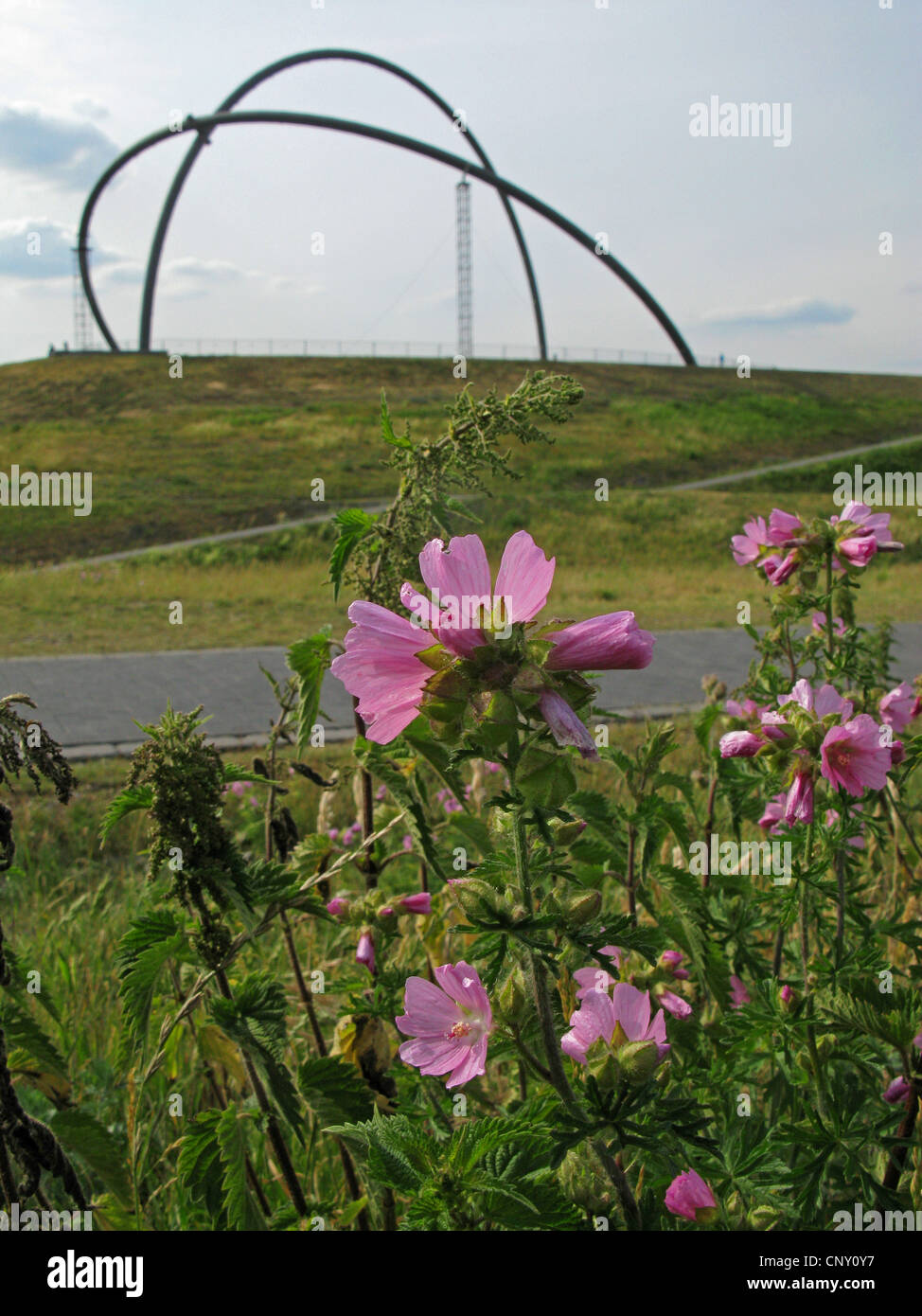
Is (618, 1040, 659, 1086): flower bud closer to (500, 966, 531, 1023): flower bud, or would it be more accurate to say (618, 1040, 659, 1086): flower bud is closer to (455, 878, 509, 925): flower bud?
(500, 966, 531, 1023): flower bud

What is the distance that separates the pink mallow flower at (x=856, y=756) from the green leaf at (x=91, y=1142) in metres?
1.27

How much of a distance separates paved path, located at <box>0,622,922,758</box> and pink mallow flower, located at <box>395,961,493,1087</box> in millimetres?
5908

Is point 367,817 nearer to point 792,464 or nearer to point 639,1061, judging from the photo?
point 639,1061

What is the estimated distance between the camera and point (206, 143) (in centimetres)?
5112

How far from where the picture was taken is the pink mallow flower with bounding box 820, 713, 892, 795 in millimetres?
1676

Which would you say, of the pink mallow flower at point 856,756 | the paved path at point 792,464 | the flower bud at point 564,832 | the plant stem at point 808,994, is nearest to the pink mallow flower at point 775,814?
the plant stem at point 808,994

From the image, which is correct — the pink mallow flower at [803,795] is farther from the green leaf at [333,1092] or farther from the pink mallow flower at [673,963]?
the green leaf at [333,1092]

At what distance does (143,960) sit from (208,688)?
787 centimetres

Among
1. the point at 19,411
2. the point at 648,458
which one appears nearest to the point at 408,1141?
the point at 648,458

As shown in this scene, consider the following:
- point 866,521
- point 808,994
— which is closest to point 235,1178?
point 808,994

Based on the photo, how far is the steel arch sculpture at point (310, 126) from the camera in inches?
1913
